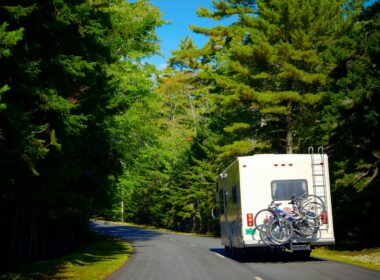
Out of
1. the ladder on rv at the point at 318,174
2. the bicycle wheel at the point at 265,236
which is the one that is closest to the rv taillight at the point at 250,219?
the bicycle wheel at the point at 265,236

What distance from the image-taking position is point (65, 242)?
25.7 meters

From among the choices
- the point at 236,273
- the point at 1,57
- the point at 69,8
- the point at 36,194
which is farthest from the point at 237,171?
the point at 1,57

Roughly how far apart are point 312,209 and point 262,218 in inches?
60.9

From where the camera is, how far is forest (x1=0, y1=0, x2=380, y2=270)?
1100 cm

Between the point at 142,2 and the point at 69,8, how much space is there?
17321 mm

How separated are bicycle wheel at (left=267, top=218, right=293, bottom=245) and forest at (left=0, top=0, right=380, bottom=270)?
18.6 feet

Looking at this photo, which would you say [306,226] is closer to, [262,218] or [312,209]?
[312,209]

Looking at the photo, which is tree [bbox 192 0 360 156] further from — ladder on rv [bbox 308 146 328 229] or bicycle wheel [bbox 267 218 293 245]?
bicycle wheel [bbox 267 218 293 245]

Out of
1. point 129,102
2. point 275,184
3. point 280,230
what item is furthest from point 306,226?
point 129,102

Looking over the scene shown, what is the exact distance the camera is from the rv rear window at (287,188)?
583 inches

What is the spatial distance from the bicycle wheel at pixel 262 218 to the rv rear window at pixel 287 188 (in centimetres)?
58

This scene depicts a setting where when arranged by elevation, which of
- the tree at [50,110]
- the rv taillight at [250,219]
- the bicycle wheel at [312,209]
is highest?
the tree at [50,110]

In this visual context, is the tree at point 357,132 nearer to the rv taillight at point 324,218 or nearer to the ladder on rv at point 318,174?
the ladder on rv at point 318,174

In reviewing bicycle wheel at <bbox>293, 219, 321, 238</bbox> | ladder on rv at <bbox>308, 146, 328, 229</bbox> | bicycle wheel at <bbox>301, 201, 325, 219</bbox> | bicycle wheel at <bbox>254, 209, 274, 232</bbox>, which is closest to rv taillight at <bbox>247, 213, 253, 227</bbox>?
bicycle wheel at <bbox>254, 209, 274, 232</bbox>
